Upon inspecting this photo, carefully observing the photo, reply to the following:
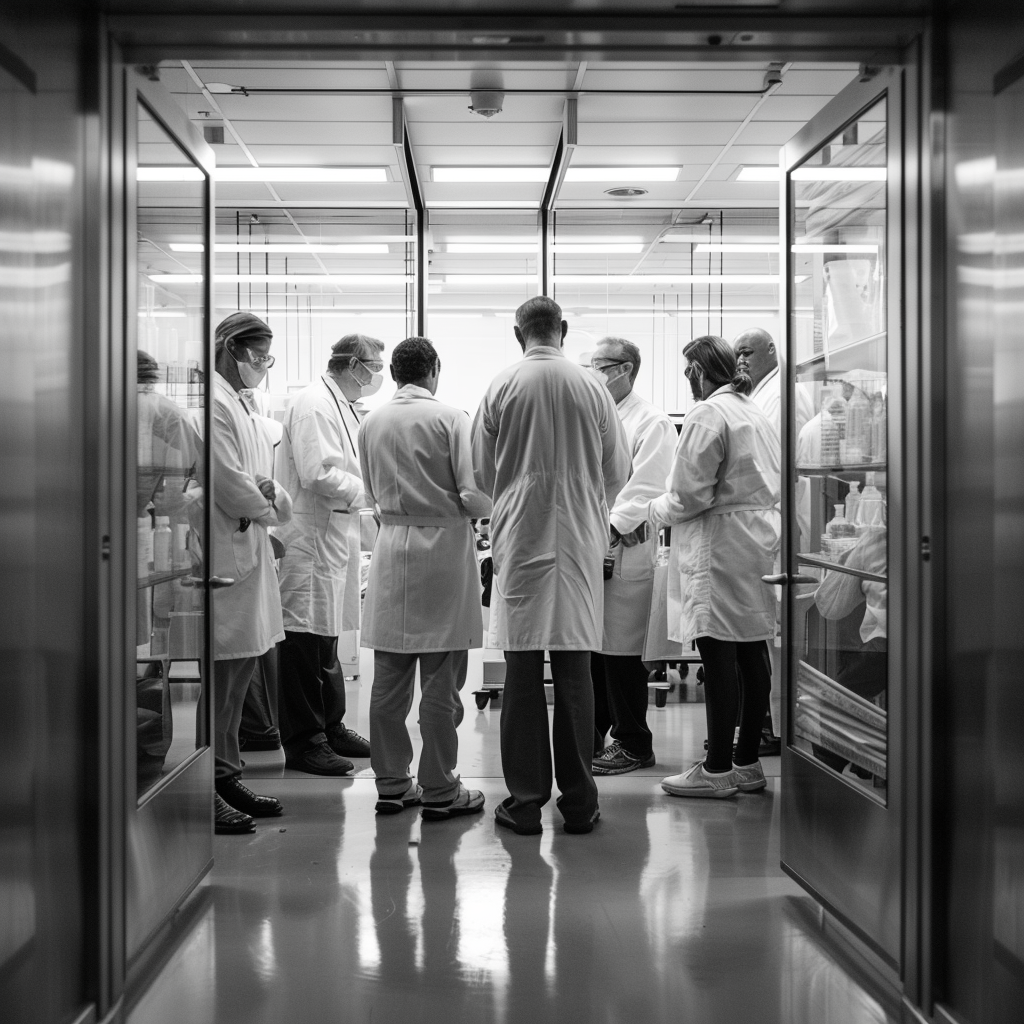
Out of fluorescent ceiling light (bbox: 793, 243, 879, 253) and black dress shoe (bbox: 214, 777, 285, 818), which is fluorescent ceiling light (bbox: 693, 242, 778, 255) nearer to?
fluorescent ceiling light (bbox: 793, 243, 879, 253)

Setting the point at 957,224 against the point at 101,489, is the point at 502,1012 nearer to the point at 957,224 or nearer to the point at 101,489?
the point at 101,489

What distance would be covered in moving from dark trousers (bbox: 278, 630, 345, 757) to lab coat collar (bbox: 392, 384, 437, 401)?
3.62 feet

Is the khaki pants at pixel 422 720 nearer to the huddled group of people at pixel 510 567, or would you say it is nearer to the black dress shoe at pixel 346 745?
the huddled group of people at pixel 510 567

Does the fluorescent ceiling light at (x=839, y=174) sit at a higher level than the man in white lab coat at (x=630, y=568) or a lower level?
higher

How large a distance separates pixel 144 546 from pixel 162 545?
0.44 ft

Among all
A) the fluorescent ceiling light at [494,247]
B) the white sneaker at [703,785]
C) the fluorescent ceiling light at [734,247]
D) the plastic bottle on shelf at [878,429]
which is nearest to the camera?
the plastic bottle on shelf at [878,429]

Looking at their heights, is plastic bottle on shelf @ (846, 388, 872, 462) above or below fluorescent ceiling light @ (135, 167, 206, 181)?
below

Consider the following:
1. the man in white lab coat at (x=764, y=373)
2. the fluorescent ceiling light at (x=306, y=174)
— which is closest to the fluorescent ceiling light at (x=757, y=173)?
the fluorescent ceiling light at (x=306, y=174)

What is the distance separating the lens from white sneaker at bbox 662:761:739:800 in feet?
12.8

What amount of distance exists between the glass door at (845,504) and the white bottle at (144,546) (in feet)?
5.25

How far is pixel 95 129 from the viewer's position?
212 centimetres

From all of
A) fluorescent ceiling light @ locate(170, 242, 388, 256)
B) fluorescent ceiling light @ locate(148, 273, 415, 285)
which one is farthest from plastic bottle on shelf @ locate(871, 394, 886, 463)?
fluorescent ceiling light @ locate(170, 242, 388, 256)

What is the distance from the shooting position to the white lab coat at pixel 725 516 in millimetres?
3795

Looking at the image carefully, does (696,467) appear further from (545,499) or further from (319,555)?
(319,555)
